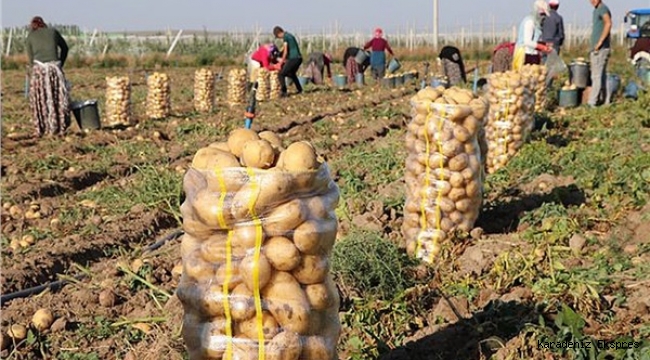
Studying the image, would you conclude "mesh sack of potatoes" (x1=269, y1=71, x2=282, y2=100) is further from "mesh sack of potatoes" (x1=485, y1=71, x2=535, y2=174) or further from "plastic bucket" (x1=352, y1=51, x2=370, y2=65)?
"mesh sack of potatoes" (x1=485, y1=71, x2=535, y2=174)

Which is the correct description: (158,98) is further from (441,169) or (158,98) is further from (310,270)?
(310,270)

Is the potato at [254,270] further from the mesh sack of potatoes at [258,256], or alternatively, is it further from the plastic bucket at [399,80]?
the plastic bucket at [399,80]

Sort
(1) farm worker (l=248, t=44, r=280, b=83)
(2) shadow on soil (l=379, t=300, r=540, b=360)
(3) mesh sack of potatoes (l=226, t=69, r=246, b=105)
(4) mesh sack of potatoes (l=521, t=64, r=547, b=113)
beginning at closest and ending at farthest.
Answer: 1. (2) shadow on soil (l=379, t=300, r=540, b=360)
2. (4) mesh sack of potatoes (l=521, t=64, r=547, b=113)
3. (3) mesh sack of potatoes (l=226, t=69, r=246, b=105)
4. (1) farm worker (l=248, t=44, r=280, b=83)

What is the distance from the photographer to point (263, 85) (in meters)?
17.1

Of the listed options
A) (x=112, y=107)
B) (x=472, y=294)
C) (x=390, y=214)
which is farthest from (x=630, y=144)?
(x=112, y=107)

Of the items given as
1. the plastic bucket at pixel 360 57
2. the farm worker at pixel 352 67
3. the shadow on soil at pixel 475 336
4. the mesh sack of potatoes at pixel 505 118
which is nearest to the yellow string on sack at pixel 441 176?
the shadow on soil at pixel 475 336

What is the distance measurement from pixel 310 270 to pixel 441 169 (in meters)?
2.56

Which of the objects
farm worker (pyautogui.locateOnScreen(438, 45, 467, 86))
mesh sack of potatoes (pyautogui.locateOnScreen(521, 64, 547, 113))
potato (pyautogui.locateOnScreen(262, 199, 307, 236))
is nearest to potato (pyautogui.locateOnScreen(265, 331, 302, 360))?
potato (pyautogui.locateOnScreen(262, 199, 307, 236))

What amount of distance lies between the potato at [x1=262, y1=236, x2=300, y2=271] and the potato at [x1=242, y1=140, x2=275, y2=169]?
259 millimetres

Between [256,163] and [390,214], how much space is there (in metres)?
3.39

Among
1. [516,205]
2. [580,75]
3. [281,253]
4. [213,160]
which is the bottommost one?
[516,205]

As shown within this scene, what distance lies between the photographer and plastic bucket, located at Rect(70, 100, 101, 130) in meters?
11.6

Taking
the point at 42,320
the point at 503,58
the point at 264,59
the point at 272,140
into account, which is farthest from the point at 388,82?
the point at 272,140

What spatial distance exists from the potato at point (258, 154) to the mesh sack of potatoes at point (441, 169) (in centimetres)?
255
